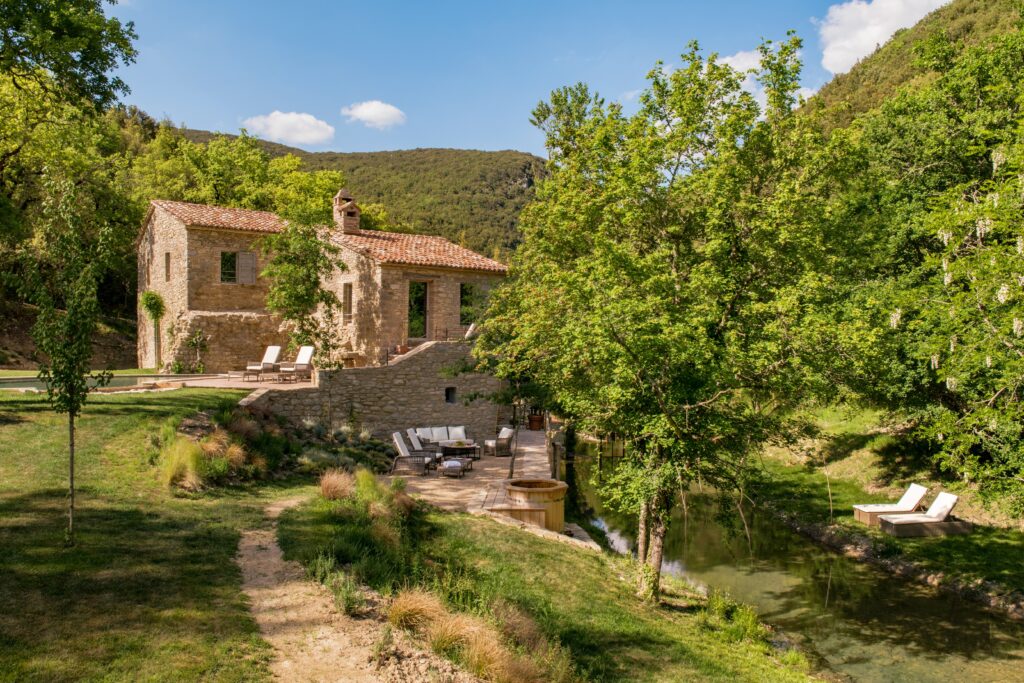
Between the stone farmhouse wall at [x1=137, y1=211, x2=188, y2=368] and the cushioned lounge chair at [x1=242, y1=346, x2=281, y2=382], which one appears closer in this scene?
the cushioned lounge chair at [x1=242, y1=346, x2=281, y2=382]

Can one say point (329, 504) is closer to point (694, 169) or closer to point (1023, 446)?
point (694, 169)

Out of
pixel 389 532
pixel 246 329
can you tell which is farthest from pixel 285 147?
pixel 389 532

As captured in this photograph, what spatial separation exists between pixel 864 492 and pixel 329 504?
17.1m

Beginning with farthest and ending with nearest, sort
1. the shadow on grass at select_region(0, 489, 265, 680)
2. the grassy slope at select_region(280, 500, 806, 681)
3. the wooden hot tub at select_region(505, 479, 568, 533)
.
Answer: the wooden hot tub at select_region(505, 479, 568, 533) < the grassy slope at select_region(280, 500, 806, 681) < the shadow on grass at select_region(0, 489, 265, 680)

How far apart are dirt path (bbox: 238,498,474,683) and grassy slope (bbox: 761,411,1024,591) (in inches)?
347

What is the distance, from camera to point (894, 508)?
18.0m

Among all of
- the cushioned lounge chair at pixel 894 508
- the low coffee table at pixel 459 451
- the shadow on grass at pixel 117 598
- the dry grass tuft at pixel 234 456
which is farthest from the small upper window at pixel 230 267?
the cushioned lounge chair at pixel 894 508

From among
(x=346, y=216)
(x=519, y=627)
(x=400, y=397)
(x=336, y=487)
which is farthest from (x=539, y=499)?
(x=346, y=216)

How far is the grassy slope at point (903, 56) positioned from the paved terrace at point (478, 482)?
41.2m

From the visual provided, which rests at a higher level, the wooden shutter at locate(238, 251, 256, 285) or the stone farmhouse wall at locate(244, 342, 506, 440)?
the wooden shutter at locate(238, 251, 256, 285)

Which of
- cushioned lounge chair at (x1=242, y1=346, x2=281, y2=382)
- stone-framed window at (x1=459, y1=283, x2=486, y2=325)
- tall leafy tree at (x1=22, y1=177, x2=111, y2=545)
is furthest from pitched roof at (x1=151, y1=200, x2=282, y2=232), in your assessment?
tall leafy tree at (x1=22, y1=177, x2=111, y2=545)

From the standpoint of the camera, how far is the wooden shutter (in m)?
25.1

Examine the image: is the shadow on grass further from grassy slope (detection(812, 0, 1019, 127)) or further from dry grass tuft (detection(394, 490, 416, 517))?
grassy slope (detection(812, 0, 1019, 127))

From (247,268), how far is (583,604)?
64.8ft
